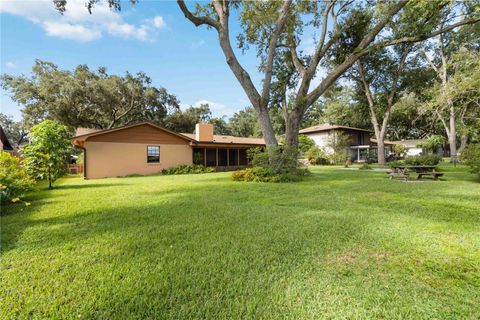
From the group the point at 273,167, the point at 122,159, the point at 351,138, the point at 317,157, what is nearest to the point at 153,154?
the point at 122,159

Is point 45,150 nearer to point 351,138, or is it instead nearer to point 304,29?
point 304,29

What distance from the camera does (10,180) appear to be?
18.3ft

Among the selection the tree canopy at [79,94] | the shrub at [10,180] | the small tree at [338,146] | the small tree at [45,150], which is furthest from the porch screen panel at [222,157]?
the shrub at [10,180]

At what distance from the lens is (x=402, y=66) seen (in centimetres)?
1950

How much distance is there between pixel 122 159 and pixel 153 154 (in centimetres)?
208

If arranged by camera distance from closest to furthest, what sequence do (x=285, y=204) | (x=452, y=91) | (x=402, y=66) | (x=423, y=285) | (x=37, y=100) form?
1. (x=423, y=285)
2. (x=285, y=204)
3. (x=452, y=91)
4. (x=402, y=66)
5. (x=37, y=100)

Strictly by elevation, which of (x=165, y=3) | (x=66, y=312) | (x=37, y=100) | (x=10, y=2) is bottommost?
(x=66, y=312)

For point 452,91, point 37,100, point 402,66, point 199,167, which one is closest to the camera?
point 452,91

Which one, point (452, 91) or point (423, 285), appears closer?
point (423, 285)

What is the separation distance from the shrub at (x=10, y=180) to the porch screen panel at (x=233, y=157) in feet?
53.4

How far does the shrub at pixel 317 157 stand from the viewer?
2470 cm

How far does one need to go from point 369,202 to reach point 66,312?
20.0ft

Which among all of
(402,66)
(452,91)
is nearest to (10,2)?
(452,91)

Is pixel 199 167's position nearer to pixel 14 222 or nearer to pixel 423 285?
pixel 14 222
